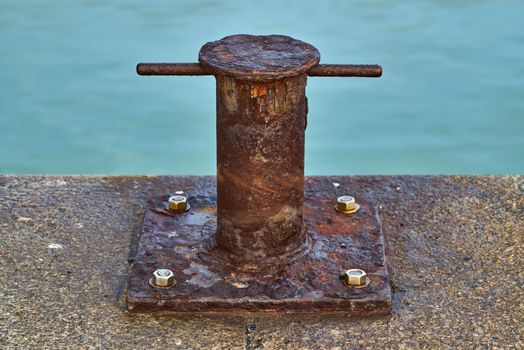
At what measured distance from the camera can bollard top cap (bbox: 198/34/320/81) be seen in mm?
2814

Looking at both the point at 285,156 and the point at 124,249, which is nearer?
the point at 285,156

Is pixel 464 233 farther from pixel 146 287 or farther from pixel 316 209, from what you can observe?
pixel 146 287

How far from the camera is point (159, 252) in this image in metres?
3.13

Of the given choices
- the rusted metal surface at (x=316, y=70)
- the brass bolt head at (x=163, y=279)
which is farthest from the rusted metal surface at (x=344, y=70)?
the brass bolt head at (x=163, y=279)

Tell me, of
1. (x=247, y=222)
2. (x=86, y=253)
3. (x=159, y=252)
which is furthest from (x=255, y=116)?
(x=86, y=253)

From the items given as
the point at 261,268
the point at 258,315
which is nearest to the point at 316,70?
the point at 261,268

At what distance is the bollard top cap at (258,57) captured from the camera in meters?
2.81

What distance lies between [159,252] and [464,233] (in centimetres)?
99

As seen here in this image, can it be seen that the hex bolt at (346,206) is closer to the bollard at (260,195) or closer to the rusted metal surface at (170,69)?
the bollard at (260,195)

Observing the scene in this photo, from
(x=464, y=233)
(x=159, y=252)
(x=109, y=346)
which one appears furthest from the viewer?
(x=464, y=233)

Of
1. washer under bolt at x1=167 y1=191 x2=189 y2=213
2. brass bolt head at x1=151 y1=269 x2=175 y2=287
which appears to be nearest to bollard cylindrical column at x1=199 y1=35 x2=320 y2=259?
brass bolt head at x1=151 y1=269 x2=175 y2=287

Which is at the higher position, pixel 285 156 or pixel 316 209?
pixel 285 156

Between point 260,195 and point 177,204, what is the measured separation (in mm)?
495

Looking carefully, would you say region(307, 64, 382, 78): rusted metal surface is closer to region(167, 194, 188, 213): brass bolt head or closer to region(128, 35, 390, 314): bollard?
→ region(128, 35, 390, 314): bollard
